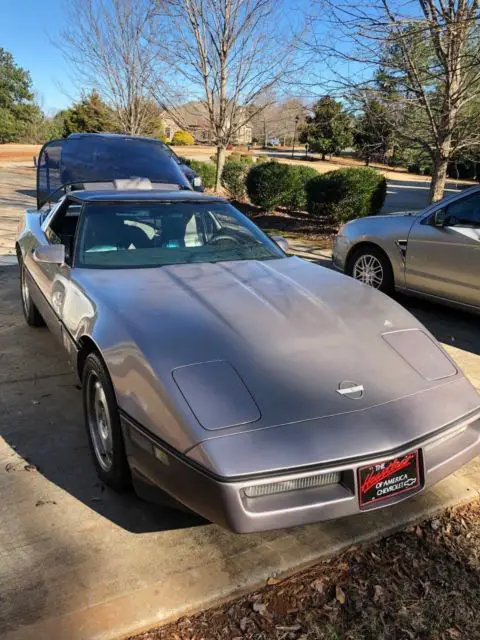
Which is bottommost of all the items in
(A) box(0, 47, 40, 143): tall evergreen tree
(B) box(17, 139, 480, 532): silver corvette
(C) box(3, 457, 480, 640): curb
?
(C) box(3, 457, 480, 640): curb

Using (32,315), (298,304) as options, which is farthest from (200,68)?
(298,304)

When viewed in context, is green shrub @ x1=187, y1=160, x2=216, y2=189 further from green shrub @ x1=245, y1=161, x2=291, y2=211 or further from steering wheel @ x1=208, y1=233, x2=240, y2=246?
steering wheel @ x1=208, y1=233, x2=240, y2=246

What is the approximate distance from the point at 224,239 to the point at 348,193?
8.21 m

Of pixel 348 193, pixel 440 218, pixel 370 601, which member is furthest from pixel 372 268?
pixel 348 193

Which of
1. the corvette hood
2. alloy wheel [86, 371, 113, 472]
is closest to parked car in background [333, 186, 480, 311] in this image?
the corvette hood

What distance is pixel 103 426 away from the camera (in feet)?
9.21

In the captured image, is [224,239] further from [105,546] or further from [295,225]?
[295,225]

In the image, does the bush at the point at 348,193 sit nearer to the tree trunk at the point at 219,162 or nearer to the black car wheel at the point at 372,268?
the tree trunk at the point at 219,162

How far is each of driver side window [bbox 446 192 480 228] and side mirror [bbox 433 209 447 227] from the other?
35 millimetres

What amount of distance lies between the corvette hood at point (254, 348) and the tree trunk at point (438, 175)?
585 centimetres

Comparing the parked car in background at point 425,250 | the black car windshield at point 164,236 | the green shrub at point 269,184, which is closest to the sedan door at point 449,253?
the parked car in background at point 425,250

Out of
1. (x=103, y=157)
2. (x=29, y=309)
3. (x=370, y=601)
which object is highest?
(x=103, y=157)

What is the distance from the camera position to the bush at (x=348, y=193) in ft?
37.4

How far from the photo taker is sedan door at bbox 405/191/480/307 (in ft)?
16.9
